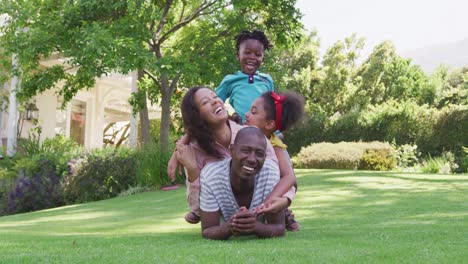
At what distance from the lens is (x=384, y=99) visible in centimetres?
3372

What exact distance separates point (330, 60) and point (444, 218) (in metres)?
28.1

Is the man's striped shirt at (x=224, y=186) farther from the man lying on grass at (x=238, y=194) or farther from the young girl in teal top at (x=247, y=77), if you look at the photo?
the young girl in teal top at (x=247, y=77)

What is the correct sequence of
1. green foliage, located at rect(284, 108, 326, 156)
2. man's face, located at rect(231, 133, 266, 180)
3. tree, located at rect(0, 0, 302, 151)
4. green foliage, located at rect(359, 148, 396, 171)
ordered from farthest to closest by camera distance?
green foliage, located at rect(284, 108, 326, 156)
green foliage, located at rect(359, 148, 396, 171)
tree, located at rect(0, 0, 302, 151)
man's face, located at rect(231, 133, 266, 180)

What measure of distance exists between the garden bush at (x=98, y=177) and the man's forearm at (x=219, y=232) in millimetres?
10036

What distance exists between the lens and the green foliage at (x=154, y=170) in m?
13.5

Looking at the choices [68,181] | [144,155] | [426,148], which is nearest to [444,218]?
[144,155]

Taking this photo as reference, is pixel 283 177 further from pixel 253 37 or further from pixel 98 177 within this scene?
pixel 98 177

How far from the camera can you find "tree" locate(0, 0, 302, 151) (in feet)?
41.4

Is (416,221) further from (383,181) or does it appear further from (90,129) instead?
(90,129)

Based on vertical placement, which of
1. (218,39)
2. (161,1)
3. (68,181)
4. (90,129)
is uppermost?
(161,1)

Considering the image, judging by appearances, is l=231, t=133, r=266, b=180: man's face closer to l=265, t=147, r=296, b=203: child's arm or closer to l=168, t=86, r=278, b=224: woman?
l=265, t=147, r=296, b=203: child's arm

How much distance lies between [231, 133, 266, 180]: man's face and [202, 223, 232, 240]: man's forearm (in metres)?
0.36

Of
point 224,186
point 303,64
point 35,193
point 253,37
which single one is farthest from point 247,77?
point 303,64

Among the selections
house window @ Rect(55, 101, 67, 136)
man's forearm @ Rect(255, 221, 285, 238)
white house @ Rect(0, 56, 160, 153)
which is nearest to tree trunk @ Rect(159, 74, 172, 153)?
white house @ Rect(0, 56, 160, 153)
